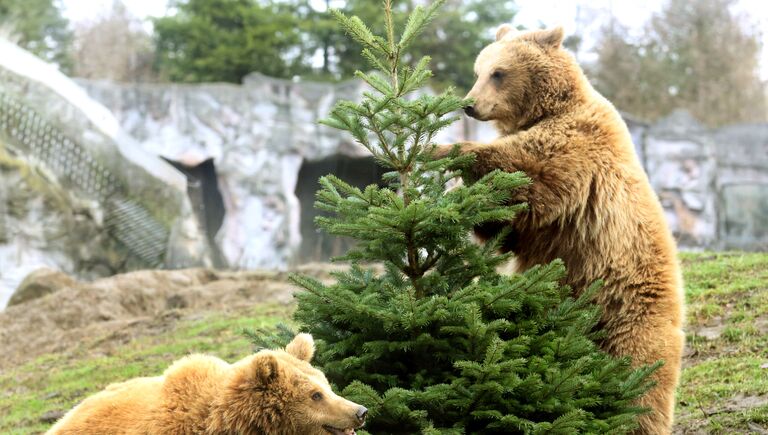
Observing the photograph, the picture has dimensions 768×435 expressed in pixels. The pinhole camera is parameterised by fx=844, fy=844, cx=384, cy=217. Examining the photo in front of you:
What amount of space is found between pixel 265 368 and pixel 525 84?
2111mm

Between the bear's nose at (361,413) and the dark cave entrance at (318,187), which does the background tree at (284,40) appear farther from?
the bear's nose at (361,413)

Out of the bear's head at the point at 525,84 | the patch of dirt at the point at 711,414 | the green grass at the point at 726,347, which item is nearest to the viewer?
the bear's head at the point at 525,84

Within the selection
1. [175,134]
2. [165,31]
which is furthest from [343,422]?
[165,31]

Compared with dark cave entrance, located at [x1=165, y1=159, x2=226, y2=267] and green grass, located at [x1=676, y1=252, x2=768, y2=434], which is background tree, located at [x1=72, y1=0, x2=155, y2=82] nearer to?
dark cave entrance, located at [x1=165, y1=159, x2=226, y2=267]

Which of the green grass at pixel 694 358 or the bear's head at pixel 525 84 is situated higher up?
the bear's head at pixel 525 84

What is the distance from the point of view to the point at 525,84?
435 centimetres

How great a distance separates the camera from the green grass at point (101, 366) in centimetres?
783

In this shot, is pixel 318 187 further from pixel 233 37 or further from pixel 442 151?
pixel 442 151

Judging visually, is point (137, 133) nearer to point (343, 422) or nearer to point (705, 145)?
point (705, 145)

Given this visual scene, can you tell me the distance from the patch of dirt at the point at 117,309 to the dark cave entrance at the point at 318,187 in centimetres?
838

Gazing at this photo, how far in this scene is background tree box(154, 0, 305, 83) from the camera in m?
22.9

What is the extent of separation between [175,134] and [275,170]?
265 centimetres

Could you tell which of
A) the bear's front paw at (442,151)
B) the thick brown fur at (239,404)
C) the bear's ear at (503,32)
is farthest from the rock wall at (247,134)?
the thick brown fur at (239,404)

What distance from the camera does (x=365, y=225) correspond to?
3.40 m
